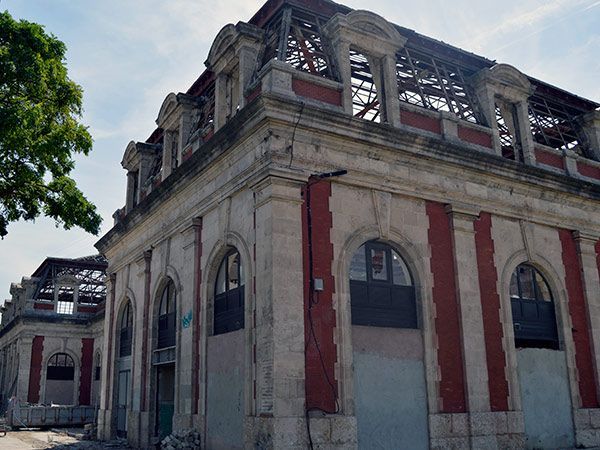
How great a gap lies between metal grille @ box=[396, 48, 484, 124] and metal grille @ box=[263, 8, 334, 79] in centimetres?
271

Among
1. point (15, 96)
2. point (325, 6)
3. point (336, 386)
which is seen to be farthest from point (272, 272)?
point (325, 6)

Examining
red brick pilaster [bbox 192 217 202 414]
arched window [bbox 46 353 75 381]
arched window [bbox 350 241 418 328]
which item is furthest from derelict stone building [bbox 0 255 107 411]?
arched window [bbox 350 241 418 328]

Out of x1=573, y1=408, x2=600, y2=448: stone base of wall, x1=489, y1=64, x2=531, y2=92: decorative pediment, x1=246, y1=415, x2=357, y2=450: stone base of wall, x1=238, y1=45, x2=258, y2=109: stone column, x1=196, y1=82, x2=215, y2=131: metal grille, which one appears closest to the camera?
x1=246, y1=415, x2=357, y2=450: stone base of wall

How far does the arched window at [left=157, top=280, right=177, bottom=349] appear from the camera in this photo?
1870 cm

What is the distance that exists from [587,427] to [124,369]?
585 inches

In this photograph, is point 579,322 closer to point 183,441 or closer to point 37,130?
point 183,441

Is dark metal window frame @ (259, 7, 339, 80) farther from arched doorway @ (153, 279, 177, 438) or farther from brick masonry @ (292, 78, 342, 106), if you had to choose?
arched doorway @ (153, 279, 177, 438)

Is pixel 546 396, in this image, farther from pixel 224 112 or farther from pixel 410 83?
pixel 224 112

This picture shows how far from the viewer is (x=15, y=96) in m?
13.7

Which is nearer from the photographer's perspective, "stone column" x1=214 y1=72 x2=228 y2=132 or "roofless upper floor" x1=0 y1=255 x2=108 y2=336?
"stone column" x1=214 y1=72 x2=228 y2=132

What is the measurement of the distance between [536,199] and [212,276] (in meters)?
9.66

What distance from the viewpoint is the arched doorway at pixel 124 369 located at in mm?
21344

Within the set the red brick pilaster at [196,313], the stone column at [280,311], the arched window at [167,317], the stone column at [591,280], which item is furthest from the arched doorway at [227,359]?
the stone column at [591,280]

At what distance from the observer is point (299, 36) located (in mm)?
16297
